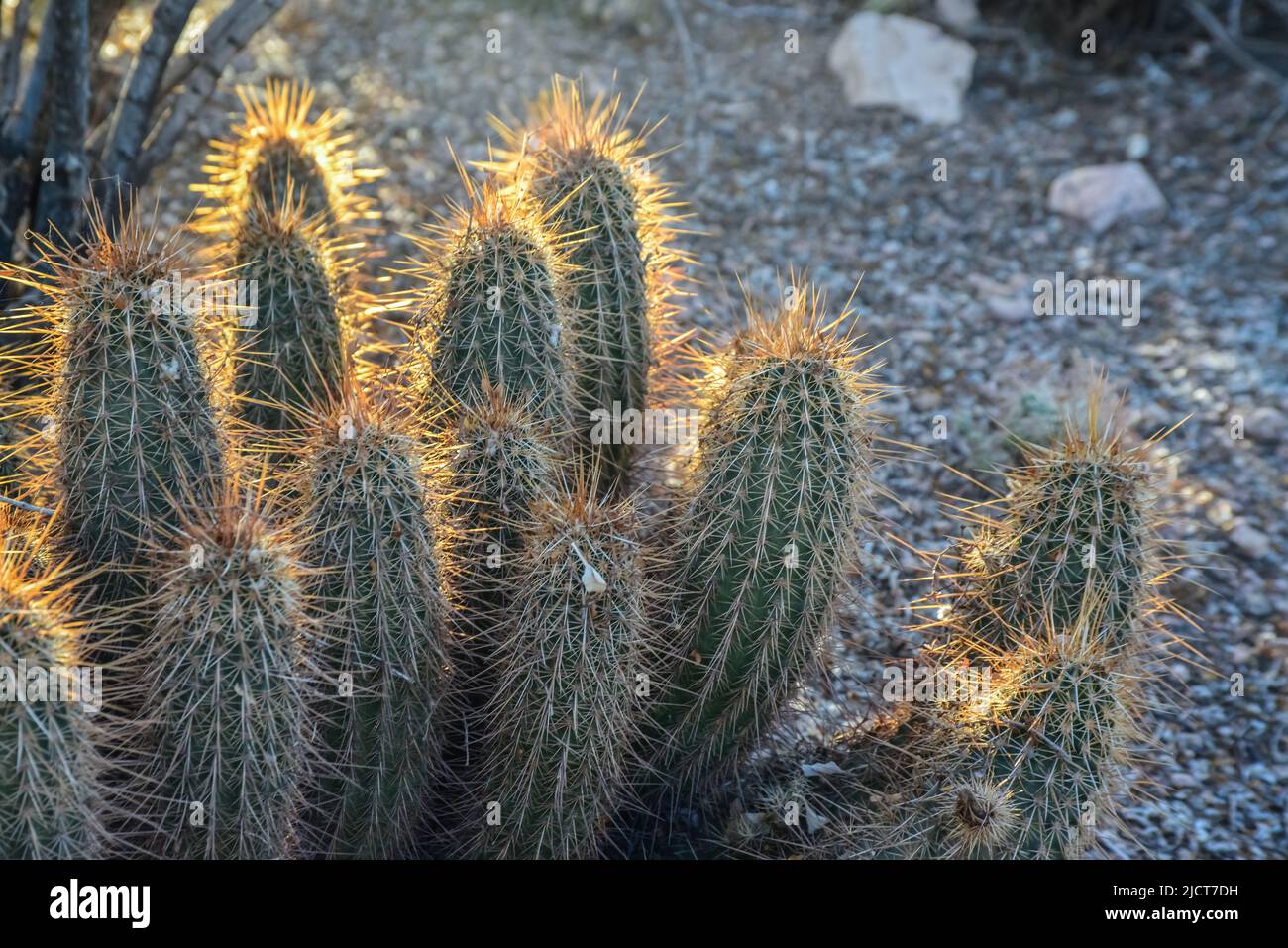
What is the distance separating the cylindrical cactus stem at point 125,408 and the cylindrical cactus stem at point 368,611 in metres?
0.24

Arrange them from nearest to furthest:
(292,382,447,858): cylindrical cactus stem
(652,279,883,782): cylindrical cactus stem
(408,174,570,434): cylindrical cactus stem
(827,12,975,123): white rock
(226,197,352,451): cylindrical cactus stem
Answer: (292,382,447,858): cylindrical cactus stem → (652,279,883,782): cylindrical cactus stem → (408,174,570,434): cylindrical cactus stem → (226,197,352,451): cylindrical cactus stem → (827,12,975,123): white rock

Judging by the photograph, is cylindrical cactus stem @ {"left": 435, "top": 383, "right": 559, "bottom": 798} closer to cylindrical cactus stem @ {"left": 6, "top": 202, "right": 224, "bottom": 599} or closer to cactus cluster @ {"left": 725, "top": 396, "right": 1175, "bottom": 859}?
cylindrical cactus stem @ {"left": 6, "top": 202, "right": 224, "bottom": 599}

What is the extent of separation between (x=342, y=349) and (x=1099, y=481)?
182 centimetres

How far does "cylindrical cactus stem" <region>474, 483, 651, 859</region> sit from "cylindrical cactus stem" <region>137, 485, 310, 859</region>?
0.44m

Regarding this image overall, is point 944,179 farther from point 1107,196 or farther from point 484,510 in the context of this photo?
point 484,510

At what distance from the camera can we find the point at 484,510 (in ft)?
8.90

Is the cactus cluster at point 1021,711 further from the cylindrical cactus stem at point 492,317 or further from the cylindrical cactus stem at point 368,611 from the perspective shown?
the cylindrical cactus stem at point 492,317

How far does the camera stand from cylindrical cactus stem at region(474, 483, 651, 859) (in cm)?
247

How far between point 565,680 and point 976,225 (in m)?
4.13

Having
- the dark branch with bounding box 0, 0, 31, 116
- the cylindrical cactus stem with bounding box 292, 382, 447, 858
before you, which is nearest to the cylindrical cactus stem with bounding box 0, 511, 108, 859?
the cylindrical cactus stem with bounding box 292, 382, 447, 858

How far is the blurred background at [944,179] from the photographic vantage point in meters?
4.01

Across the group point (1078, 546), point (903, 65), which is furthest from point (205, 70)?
point (903, 65)

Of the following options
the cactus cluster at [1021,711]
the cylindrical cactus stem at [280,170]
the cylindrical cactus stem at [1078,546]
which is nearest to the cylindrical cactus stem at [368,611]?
the cactus cluster at [1021,711]
